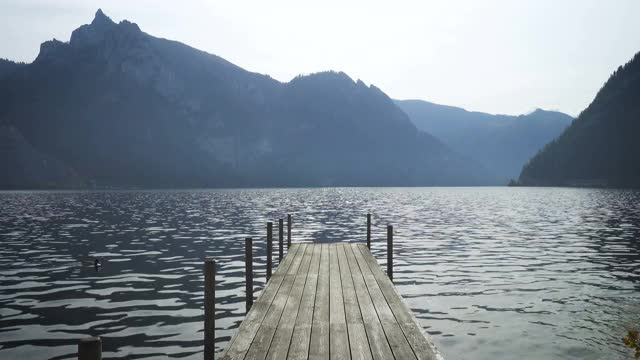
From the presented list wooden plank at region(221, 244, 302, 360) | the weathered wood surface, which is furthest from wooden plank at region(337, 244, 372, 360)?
wooden plank at region(221, 244, 302, 360)

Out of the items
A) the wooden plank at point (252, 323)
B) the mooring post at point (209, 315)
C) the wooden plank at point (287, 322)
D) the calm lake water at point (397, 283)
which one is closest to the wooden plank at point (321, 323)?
the wooden plank at point (287, 322)

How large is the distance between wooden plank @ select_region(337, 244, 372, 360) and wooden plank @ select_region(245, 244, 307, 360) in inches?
55.1

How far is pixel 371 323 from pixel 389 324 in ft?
1.15

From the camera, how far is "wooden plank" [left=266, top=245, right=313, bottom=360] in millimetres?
7355

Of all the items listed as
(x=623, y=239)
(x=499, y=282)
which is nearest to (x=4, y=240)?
(x=499, y=282)

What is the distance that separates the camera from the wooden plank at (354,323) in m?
7.34

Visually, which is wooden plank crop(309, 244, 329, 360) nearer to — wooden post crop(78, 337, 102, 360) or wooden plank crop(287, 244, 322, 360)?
wooden plank crop(287, 244, 322, 360)

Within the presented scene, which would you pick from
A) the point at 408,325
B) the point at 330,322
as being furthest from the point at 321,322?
the point at 408,325

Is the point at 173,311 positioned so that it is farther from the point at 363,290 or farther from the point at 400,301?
the point at 400,301

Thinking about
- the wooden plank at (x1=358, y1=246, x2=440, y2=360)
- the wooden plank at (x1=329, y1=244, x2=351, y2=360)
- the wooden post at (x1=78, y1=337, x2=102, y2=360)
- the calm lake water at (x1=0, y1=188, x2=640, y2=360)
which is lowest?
the calm lake water at (x1=0, y1=188, x2=640, y2=360)

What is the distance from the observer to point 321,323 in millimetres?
8906

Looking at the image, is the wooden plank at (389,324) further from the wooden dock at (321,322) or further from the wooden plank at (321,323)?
the wooden plank at (321,323)

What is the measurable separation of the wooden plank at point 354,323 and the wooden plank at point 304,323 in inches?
29.4

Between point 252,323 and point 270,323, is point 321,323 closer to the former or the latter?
point 270,323
